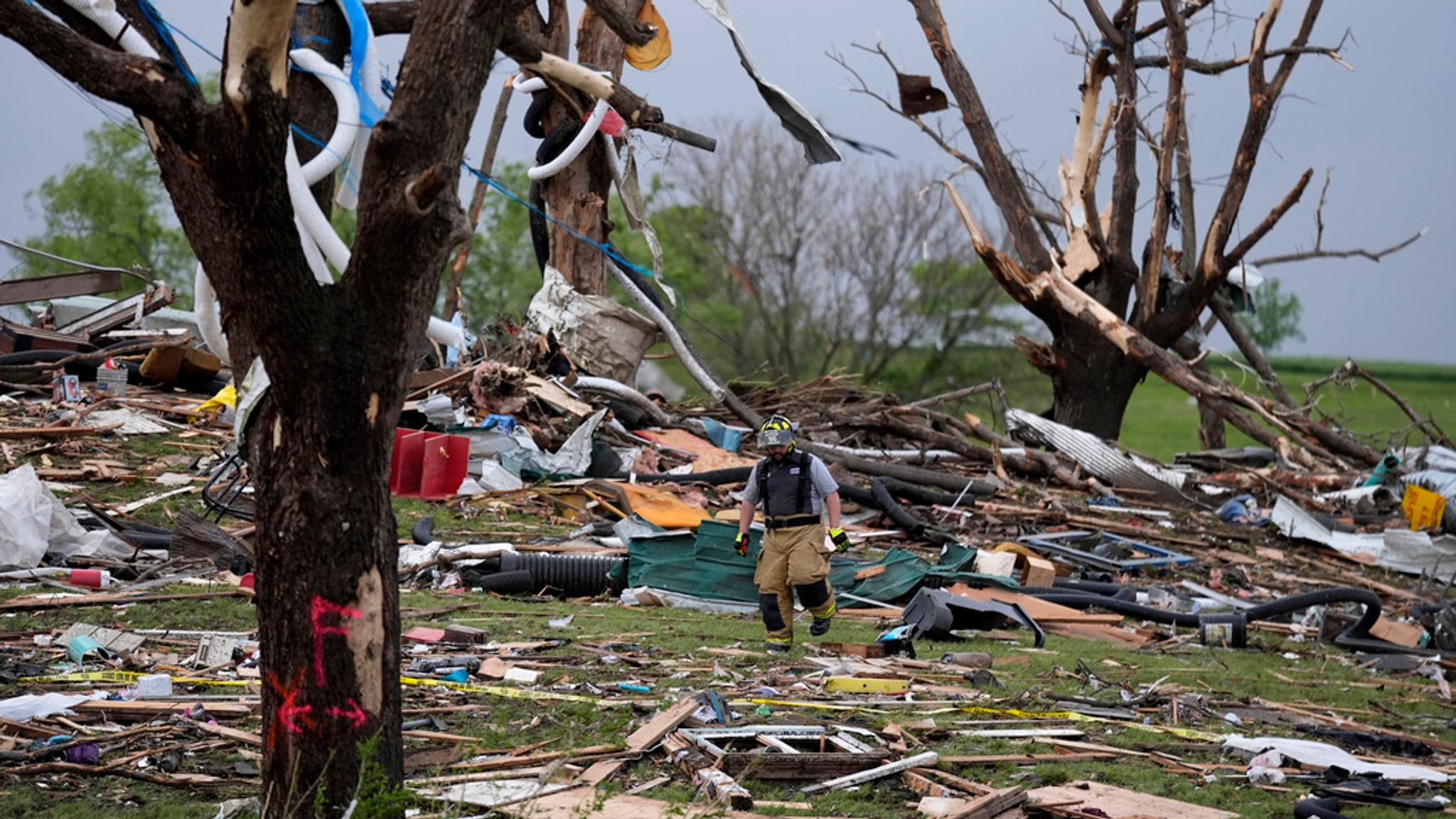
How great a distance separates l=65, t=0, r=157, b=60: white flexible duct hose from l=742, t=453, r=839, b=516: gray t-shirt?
5.81m

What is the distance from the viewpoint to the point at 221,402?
45.3 feet

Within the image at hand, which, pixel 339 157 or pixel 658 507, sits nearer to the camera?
pixel 339 157

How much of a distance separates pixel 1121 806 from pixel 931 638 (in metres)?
4.71

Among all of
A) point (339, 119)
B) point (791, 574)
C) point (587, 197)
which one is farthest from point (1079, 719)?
point (587, 197)

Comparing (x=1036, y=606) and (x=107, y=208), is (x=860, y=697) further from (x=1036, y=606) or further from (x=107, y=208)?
(x=107, y=208)

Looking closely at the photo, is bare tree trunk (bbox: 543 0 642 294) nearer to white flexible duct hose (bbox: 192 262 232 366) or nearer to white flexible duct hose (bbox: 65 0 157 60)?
white flexible duct hose (bbox: 192 262 232 366)

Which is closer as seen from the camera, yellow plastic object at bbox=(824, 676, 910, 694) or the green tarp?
yellow plastic object at bbox=(824, 676, 910, 694)

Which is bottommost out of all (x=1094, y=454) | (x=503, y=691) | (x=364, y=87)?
(x=503, y=691)

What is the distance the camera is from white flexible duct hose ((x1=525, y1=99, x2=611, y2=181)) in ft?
48.4

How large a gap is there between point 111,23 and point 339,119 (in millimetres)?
1569

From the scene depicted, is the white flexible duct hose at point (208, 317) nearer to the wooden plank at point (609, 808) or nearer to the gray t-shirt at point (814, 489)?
the wooden plank at point (609, 808)

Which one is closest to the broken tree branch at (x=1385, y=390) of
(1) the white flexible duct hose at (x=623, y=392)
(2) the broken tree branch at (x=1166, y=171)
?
(2) the broken tree branch at (x=1166, y=171)

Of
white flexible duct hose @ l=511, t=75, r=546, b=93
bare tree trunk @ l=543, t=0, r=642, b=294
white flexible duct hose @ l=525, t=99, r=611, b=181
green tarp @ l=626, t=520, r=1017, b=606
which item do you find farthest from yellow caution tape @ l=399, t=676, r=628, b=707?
bare tree trunk @ l=543, t=0, r=642, b=294

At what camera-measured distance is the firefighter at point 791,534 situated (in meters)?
10.3
